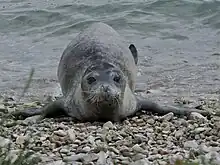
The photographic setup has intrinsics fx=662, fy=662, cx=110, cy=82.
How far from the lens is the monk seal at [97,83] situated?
20.0ft

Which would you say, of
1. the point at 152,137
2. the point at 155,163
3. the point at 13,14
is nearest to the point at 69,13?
the point at 13,14

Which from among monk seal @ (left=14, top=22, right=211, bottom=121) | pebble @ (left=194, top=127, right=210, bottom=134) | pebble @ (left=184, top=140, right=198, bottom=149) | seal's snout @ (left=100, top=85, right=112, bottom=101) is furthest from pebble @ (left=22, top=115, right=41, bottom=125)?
pebble @ (left=184, top=140, right=198, bottom=149)

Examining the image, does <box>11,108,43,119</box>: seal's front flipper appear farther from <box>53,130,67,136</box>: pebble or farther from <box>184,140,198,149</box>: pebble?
<box>184,140,198,149</box>: pebble

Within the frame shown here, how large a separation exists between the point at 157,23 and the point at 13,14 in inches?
145

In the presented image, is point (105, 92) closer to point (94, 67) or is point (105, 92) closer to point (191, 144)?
point (94, 67)

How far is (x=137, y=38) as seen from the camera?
13.3 m

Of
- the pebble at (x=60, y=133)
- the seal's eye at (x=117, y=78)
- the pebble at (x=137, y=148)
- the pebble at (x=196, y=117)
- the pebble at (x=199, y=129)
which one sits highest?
the seal's eye at (x=117, y=78)

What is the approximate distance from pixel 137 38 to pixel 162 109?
21.9 ft

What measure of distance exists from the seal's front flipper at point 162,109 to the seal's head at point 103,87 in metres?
0.54

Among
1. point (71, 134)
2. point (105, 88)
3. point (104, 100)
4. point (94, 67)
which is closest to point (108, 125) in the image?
point (104, 100)

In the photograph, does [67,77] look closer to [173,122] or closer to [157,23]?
[173,122]

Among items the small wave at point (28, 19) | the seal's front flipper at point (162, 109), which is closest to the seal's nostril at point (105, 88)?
the seal's front flipper at point (162, 109)

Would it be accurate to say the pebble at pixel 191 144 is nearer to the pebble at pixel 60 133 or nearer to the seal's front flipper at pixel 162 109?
the pebble at pixel 60 133

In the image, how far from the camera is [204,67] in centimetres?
1022
